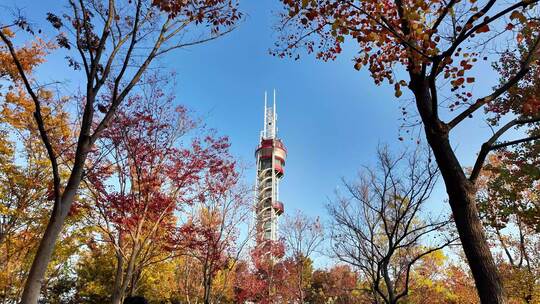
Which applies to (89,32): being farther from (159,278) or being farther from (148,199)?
(159,278)

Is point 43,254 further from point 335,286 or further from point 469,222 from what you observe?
point 335,286

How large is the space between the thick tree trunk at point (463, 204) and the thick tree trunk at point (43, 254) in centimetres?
415

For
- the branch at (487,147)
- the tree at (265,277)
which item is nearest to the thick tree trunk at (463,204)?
the branch at (487,147)

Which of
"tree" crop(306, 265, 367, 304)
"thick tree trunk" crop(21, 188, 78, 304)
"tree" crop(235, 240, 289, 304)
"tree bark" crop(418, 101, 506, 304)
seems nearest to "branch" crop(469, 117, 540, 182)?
"tree bark" crop(418, 101, 506, 304)

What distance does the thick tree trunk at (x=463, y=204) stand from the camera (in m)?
3.10

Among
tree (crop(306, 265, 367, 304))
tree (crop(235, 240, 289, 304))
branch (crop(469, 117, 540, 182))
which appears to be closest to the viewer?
branch (crop(469, 117, 540, 182))

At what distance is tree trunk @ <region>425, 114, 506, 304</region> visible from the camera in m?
3.09

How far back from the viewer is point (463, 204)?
342cm

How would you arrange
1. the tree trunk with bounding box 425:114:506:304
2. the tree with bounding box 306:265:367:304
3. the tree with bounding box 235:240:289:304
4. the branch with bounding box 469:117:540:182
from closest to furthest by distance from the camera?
the tree trunk with bounding box 425:114:506:304
the branch with bounding box 469:117:540:182
the tree with bounding box 235:240:289:304
the tree with bounding box 306:265:367:304

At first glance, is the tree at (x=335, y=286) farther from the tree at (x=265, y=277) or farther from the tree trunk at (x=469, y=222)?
the tree trunk at (x=469, y=222)

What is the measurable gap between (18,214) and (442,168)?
44.0 ft

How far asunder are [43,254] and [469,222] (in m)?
4.32

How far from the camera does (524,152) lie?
10.7 m

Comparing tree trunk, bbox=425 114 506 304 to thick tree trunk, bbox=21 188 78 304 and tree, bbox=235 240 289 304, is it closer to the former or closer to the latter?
thick tree trunk, bbox=21 188 78 304
